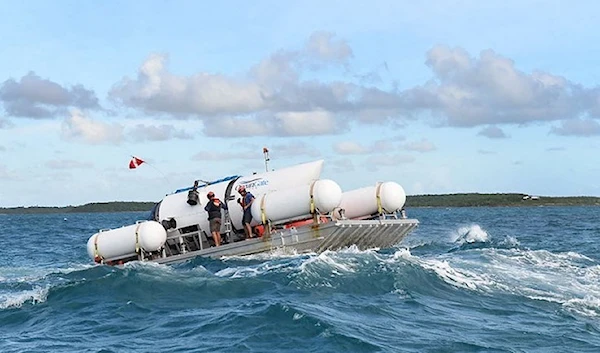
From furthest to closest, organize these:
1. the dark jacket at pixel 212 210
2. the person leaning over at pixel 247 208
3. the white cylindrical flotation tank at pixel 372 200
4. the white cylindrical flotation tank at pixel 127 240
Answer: the white cylindrical flotation tank at pixel 372 200, the dark jacket at pixel 212 210, the white cylindrical flotation tank at pixel 127 240, the person leaning over at pixel 247 208

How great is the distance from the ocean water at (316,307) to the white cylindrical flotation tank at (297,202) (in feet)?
4.41

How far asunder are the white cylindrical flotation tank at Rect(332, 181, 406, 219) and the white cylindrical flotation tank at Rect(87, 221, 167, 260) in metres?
5.78

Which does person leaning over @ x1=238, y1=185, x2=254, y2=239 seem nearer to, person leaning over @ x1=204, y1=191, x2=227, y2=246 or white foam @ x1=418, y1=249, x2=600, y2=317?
person leaning over @ x1=204, y1=191, x2=227, y2=246

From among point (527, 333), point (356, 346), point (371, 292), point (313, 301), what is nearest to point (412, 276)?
point (371, 292)

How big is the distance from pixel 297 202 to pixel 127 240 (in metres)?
5.92

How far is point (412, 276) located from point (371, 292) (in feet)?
6.05

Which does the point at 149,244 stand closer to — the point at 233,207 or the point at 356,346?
the point at 233,207

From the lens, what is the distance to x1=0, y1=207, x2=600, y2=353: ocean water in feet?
41.9

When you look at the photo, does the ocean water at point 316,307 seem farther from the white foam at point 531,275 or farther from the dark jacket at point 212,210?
the dark jacket at point 212,210

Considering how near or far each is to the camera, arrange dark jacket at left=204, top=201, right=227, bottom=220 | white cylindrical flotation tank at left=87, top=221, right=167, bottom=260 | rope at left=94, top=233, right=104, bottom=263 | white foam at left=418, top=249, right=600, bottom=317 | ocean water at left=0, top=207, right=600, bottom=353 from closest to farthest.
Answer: ocean water at left=0, top=207, right=600, bottom=353 → white foam at left=418, top=249, right=600, bottom=317 → white cylindrical flotation tank at left=87, top=221, right=167, bottom=260 → dark jacket at left=204, top=201, right=227, bottom=220 → rope at left=94, top=233, right=104, bottom=263

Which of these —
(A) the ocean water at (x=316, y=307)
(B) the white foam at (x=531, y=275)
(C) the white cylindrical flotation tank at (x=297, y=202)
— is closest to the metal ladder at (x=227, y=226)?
(C) the white cylindrical flotation tank at (x=297, y=202)

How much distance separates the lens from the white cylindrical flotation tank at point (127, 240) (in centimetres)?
2509

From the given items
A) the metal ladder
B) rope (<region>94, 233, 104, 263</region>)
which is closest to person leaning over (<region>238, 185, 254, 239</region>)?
the metal ladder

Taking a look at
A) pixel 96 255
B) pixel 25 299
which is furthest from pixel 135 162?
pixel 25 299
